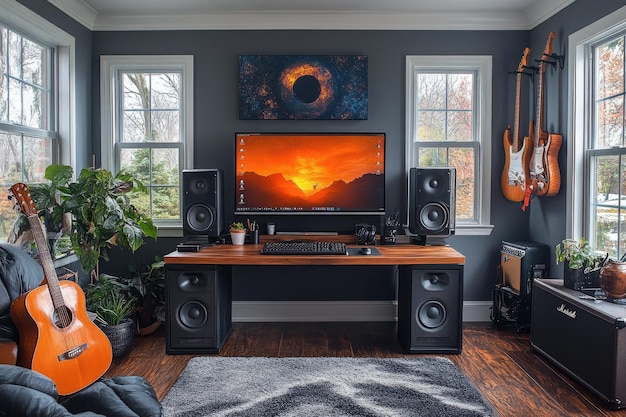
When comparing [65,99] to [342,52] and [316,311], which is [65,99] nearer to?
[342,52]

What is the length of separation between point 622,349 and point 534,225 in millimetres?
1601

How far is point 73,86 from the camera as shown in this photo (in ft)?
12.0

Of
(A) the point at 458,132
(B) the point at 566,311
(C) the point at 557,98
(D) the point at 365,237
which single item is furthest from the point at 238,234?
(C) the point at 557,98

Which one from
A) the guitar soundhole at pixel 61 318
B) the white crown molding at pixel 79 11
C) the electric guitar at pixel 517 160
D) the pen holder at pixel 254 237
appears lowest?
the guitar soundhole at pixel 61 318

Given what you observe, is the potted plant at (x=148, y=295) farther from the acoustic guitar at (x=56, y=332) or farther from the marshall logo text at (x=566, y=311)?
the marshall logo text at (x=566, y=311)

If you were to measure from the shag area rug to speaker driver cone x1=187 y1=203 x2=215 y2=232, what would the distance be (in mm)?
920

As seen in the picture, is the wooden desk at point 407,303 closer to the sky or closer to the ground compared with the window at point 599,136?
closer to the ground

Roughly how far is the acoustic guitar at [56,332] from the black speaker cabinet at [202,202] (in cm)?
102

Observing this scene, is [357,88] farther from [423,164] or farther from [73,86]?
[73,86]

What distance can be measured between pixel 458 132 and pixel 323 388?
2352 mm

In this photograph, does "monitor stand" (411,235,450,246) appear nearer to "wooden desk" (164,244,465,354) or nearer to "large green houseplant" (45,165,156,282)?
"wooden desk" (164,244,465,354)

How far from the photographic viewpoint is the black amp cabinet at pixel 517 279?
11.8 ft

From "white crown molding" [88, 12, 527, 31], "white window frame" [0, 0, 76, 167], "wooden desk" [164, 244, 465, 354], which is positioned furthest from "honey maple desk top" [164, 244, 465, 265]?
"white crown molding" [88, 12, 527, 31]

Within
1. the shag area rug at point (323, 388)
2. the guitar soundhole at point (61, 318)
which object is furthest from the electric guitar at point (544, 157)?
the guitar soundhole at point (61, 318)
